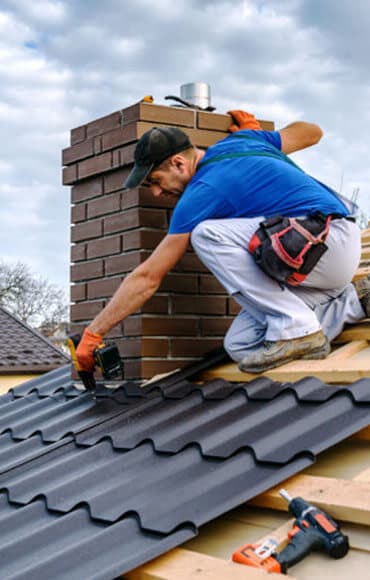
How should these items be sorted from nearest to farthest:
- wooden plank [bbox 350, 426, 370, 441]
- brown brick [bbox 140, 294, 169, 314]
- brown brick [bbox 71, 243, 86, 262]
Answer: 1. wooden plank [bbox 350, 426, 370, 441]
2. brown brick [bbox 140, 294, 169, 314]
3. brown brick [bbox 71, 243, 86, 262]

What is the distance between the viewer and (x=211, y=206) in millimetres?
3787

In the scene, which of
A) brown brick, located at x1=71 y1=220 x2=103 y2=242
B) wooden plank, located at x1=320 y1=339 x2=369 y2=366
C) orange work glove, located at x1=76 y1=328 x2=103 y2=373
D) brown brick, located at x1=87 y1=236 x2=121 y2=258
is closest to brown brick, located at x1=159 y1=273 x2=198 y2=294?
brown brick, located at x1=87 y1=236 x2=121 y2=258

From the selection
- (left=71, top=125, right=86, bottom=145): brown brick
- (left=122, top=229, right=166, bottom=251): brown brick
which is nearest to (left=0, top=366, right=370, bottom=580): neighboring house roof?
(left=122, top=229, right=166, bottom=251): brown brick

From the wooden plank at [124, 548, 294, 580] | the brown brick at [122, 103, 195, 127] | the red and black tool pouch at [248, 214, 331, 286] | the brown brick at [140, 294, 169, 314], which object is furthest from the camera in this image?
the brown brick at [122, 103, 195, 127]

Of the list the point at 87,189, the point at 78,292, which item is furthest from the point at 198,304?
the point at 87,189

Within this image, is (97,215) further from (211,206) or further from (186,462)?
(186,462)

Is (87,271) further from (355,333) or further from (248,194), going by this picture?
(355,333)

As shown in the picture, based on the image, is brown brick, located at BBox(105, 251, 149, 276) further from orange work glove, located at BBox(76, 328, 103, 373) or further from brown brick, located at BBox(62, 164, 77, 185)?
brown brick, located at BBox(62, 164, 77, 185)

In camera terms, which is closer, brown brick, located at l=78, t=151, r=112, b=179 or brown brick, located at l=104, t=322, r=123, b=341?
brown brick, located at l=104, t=322, r=123, b=341

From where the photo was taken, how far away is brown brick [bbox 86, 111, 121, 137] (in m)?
4.88

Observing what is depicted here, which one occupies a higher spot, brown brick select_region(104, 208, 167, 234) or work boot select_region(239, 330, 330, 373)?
brown brick select_region(104, 208, 167, 234)

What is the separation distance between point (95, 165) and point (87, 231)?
44 cm

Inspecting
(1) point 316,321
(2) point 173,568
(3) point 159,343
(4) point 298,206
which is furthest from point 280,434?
(3) point 159,343

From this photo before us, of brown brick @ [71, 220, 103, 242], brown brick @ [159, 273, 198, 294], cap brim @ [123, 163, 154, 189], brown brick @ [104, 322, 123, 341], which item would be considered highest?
cap brim @ [123, 163, 154, 189]
